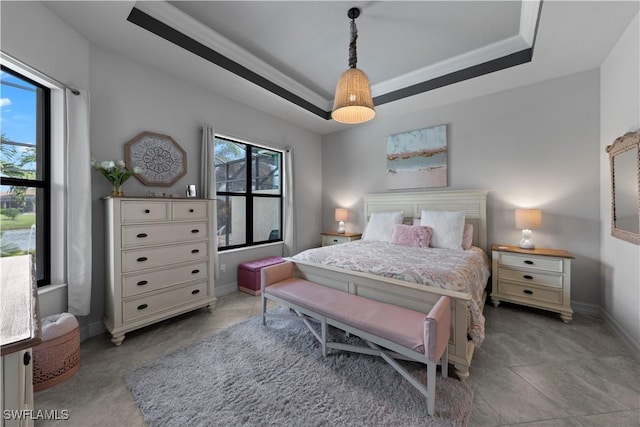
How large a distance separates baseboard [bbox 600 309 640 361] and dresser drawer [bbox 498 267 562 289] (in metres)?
0.46

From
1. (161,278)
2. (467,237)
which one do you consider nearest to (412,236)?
(467,237)

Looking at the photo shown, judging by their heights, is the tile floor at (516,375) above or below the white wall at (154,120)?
below

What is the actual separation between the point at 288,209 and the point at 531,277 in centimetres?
333

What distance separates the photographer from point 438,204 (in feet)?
11.5

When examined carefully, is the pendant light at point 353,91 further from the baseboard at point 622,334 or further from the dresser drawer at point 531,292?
the baseboard at point 622,334

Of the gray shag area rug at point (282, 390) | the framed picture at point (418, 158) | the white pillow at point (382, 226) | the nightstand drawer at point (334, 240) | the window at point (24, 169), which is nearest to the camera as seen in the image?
the gray shag area rug at point (282, 390)

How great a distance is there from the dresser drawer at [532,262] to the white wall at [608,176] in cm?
43

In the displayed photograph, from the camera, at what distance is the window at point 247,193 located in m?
3.44

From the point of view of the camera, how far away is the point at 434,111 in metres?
3.61

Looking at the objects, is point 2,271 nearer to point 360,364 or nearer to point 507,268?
point 360,364

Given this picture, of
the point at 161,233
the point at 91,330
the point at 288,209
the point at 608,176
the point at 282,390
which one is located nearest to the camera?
the point at 282,390

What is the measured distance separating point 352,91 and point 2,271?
8.30ft

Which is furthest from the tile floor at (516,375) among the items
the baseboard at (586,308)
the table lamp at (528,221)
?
the table lamp at (528,221)

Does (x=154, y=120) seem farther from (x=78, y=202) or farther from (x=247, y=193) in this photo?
(x=247, y=193)
